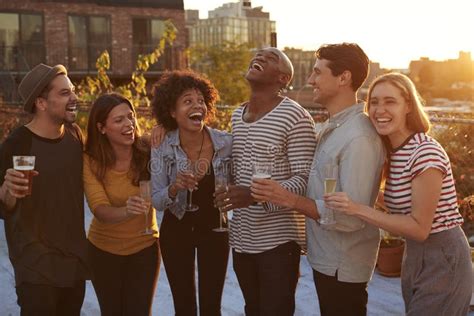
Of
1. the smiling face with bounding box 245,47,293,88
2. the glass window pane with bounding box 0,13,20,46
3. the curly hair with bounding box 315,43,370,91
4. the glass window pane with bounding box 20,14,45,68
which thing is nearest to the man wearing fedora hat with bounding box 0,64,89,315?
the smiling face with bounding box 245,47,293,88

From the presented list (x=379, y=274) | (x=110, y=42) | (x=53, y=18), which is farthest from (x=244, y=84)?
(x=379, y=274)

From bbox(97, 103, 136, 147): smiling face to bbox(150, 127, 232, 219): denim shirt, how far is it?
18 centimetres

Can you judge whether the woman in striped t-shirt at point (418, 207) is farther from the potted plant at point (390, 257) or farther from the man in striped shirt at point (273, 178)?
the potted plant at point (390, 257)

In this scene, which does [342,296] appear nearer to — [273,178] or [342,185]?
[342,185]

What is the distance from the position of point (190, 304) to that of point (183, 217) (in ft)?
1.82

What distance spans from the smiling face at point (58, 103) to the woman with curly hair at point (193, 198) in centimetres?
→ 58

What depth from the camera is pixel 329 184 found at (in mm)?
2816

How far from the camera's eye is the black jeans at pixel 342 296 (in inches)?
119

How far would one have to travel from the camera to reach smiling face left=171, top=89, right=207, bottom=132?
3654mm

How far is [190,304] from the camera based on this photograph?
12.3 ft

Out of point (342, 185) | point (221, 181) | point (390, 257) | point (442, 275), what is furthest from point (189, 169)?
point (390, 257)

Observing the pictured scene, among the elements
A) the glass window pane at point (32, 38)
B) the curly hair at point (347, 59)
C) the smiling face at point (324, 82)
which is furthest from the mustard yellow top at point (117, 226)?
the glass window pane at point (32, 38)

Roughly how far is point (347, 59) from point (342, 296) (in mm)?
1189

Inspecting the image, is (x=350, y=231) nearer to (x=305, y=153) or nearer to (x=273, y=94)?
(x=305, y=153)
